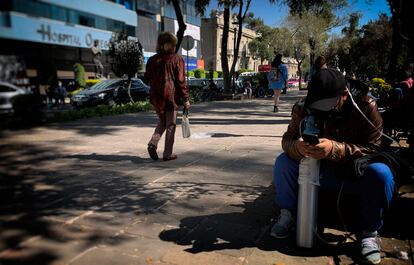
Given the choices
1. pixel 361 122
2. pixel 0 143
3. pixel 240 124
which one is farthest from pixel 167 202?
pixel 240 124

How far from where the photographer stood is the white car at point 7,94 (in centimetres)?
62

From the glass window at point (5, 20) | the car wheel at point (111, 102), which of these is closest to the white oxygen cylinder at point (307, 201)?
the glass window at point (5, 20)

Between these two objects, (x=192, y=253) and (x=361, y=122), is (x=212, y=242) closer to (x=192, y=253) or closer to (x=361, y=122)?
(x=192, y=253)

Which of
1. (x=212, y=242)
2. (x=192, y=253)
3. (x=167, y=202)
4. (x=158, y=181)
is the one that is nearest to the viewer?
(x=192, y=253)

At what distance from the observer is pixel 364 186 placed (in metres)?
2.45

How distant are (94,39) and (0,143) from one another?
282mm

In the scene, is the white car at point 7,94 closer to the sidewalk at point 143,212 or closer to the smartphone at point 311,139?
the sidewalk at point 143,212

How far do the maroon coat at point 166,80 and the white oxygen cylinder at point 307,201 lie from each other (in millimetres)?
2816

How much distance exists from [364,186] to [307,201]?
370 millimetres

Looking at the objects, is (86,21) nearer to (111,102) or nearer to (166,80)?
(166,80)

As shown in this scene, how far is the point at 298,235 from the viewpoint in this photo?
2.56 meters

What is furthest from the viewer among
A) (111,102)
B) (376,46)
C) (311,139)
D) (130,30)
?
(376,46)

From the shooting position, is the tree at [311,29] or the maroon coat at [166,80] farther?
the tree at [311,29]

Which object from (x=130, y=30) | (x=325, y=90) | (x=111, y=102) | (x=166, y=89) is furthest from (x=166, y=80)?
(x=111, y=102)
